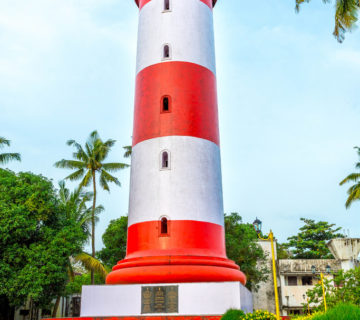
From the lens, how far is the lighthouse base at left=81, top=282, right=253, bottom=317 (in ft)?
45.6

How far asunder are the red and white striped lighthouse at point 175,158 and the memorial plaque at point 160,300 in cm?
38

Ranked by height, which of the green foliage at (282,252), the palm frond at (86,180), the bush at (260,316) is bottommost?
the bush at (260,316)

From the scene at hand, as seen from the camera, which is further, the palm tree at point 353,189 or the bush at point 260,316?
the palm tree at point 353,189

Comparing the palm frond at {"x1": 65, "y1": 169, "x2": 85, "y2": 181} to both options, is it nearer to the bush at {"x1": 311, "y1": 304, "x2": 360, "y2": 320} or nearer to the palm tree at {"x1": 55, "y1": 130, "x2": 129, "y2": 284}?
the palm tree at {"x1": 55, "y1": 130, "x2": 129, "y2": 284}

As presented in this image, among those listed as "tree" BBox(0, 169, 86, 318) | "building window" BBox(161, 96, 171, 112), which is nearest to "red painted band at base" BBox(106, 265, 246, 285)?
"building window" BBox(161, 96, 171, 112)

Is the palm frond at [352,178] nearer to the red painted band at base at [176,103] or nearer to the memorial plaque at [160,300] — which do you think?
the red painted band at base at [176,103]

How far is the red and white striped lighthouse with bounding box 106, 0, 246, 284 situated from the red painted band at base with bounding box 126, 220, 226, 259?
0.04 metres

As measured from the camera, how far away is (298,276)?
122 ft

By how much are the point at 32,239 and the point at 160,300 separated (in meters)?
9.86

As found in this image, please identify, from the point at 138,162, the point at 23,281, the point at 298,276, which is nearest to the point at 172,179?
the point at 138,162

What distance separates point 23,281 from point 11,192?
434 cm

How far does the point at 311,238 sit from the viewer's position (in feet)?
160

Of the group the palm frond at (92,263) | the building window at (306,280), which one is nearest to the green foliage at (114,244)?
the palm frond at (92,263)

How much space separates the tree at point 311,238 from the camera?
46562 mm
